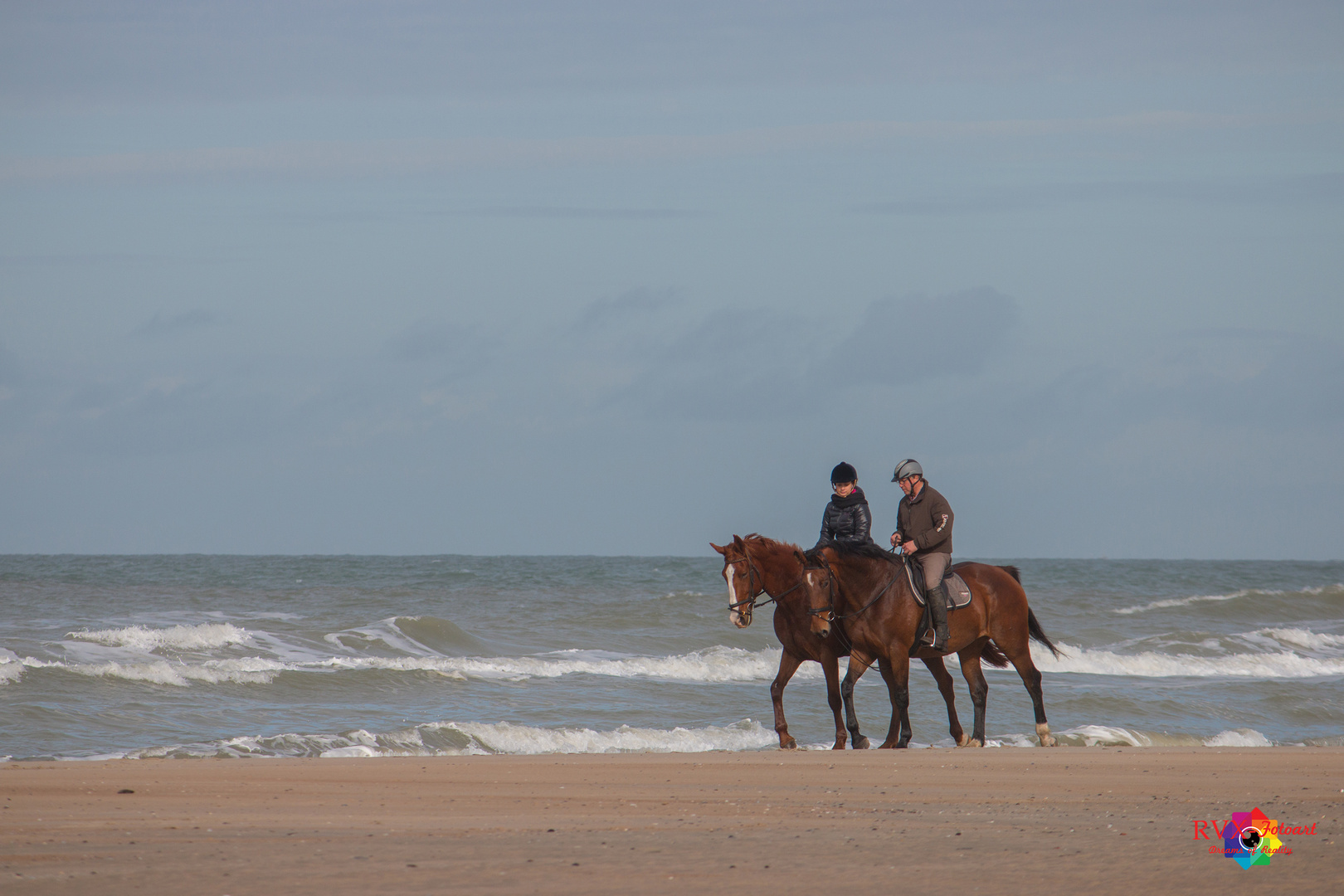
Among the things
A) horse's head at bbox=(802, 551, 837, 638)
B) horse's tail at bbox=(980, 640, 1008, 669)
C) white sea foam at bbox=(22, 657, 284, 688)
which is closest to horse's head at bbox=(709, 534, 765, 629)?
horse's head at bbox=(802, 551, 837, 638)

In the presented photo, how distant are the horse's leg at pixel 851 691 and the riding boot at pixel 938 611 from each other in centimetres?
63

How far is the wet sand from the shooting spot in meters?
5.17

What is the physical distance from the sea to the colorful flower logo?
4.81 meters

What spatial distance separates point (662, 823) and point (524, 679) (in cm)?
977

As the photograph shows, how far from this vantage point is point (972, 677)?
38.3ft

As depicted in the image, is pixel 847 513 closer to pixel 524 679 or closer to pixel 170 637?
pixel 524 679

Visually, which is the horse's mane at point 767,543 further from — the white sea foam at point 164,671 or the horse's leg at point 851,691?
the white sea foam at point 164,671

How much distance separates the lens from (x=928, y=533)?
417 inches

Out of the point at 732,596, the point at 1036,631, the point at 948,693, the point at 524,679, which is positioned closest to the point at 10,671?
the point at 524,679

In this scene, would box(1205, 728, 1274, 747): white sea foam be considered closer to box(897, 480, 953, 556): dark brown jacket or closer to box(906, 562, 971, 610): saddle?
box(906, 562, 971, 610): saddle

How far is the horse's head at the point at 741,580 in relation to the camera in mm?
9898

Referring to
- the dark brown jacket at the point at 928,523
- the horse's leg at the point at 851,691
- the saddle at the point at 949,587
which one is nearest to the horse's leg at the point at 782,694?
the horse's leg at the point at 851,691

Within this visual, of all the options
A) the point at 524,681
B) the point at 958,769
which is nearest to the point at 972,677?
the point at 958,769

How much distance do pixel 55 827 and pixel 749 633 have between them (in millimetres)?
17902
